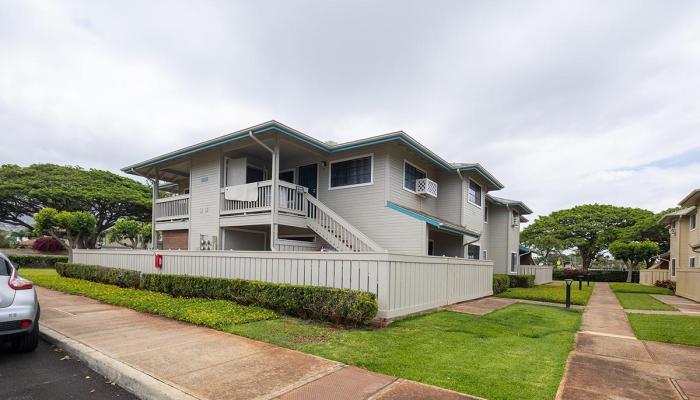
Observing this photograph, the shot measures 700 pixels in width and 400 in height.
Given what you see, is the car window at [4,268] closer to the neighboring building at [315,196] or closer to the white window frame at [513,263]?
the neighboring building at [315,196]

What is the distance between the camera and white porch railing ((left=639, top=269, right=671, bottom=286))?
2831 cm

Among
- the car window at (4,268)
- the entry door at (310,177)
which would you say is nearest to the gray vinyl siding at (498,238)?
the entry door at (310,177)

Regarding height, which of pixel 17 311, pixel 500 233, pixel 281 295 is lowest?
pixel 281 295

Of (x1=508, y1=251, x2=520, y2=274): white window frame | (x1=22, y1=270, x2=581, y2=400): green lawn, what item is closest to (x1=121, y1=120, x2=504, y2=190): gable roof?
(x1=22, y1=270, x2=581, y2=400): green lawn

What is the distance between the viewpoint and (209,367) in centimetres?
486

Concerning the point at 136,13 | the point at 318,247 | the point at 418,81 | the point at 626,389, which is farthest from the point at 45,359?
the point at 418,81

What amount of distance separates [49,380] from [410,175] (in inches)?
506

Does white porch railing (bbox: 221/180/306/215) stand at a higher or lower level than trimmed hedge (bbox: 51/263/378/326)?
higher

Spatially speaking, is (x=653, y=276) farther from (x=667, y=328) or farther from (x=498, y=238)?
(x=667, y=328)

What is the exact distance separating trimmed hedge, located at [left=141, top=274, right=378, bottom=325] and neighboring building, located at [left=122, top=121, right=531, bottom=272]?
9.40 ft

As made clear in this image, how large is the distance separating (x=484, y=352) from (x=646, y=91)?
13048 mm

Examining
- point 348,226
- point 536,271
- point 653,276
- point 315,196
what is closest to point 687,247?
point 653,276

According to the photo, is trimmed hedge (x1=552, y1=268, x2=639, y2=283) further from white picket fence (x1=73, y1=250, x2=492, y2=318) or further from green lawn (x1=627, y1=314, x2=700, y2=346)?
white picket fence (x1=73, y1=250, x2=492, y2=318)

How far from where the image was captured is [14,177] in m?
33.1
